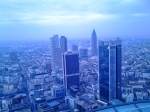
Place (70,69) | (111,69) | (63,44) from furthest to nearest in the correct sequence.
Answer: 1. (63,44)
2. (70,69)
3. (111,69)

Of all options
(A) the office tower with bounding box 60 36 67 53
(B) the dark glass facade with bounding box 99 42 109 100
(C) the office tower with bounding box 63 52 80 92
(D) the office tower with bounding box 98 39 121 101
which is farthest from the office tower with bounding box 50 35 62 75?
(D) the office tower with bounding box 98 39 121 101

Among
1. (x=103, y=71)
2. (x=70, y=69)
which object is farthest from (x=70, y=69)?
(x=103, y=71)

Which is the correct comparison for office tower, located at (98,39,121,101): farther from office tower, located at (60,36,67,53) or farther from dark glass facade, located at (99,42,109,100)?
office tower, located at (60,36,67,53)

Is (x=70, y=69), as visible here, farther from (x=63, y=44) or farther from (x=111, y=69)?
(x=63, y=44)

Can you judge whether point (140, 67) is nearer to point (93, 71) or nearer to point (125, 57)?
point (125, 57)

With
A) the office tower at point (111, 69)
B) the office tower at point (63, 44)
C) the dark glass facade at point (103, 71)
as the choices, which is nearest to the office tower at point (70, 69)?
the dark glass facade at point (103, 71)

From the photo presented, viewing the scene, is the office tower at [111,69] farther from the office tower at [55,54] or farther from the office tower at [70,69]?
the office tower at [55,54]

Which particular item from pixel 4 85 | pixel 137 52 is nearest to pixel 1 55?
pixel 4 85
